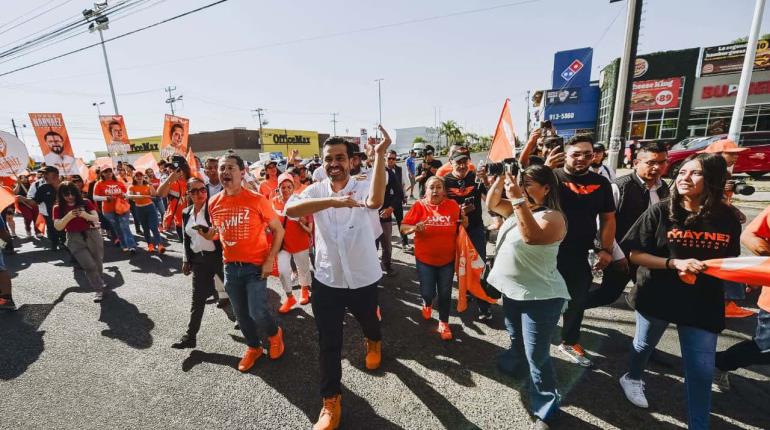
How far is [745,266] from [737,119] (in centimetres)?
1044

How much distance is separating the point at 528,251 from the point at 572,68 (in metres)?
30.2

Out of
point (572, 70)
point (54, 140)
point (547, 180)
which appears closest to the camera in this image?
point (547, 180)

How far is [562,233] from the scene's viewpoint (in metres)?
2.16

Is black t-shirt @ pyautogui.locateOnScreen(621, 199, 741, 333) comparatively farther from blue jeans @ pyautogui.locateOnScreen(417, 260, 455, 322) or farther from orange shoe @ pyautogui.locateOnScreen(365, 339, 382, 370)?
orange shoe @ pyautogui.locateOnScreen(365, 339, 382, 370)

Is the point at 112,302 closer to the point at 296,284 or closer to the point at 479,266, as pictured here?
the point at 296,284

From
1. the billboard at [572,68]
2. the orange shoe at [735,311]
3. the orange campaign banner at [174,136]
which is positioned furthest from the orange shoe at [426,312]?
the billboard at [572,68]

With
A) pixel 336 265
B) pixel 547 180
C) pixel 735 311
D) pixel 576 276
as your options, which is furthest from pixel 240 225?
pixel 735 311

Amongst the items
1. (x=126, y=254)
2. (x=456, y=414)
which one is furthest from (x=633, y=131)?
(x=126, y=254)

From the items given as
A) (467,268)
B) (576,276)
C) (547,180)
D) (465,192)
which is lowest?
(467,268)

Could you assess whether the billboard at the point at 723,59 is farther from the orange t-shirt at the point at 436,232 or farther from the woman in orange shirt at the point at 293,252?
the woman in orange shirt at the point at 293,252

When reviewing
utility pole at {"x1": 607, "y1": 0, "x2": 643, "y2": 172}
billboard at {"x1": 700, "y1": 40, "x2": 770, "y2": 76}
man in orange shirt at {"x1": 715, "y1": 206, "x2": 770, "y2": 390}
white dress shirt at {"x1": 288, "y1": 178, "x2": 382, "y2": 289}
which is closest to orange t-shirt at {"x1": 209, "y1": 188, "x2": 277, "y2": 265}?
white dress shirt at {"x1": 288, "y1": 178, "x2": 382, "y2": 289}

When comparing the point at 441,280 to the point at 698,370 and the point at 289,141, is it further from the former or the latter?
the point at 289,141

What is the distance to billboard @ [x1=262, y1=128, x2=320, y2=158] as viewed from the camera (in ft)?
168

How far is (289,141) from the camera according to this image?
54.3m
